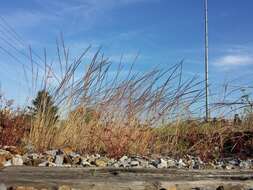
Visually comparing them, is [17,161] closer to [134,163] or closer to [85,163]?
[85,163]

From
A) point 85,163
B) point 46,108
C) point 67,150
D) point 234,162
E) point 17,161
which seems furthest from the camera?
point 46,108

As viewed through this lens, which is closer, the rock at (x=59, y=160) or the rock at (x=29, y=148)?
the rock at (x=59, y=160)

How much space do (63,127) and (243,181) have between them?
288 centimetres

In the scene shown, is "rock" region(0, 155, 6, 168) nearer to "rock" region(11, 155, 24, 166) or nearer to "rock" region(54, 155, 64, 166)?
"rock" region(11, 155, 24, 166)

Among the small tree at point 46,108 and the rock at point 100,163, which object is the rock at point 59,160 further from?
the small tree at point 46,108

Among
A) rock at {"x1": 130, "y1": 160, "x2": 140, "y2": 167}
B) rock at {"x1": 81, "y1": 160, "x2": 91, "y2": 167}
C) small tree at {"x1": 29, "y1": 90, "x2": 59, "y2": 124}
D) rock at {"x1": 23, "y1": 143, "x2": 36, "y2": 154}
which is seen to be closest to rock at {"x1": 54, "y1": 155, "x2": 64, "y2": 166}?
rock at {"x1": 81, "y1": 160, "x2": 91, "y2": 167}

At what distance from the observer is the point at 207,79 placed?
732 centimetres

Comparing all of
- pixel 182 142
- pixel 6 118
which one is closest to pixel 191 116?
pixel 182 142

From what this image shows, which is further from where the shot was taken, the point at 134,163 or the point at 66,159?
the point at 134,163

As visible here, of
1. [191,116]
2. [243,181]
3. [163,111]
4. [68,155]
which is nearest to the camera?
[243,181]

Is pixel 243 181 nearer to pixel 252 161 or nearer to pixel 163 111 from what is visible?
pixel 252 161

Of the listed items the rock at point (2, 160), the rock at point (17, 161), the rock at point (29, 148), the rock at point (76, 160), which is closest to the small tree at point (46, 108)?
the rock at point (29, 148)

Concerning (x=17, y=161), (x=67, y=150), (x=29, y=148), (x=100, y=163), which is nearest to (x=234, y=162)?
(x=100, y=163)

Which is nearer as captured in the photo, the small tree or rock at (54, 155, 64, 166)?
rock at (54, 155, 64, 166)
